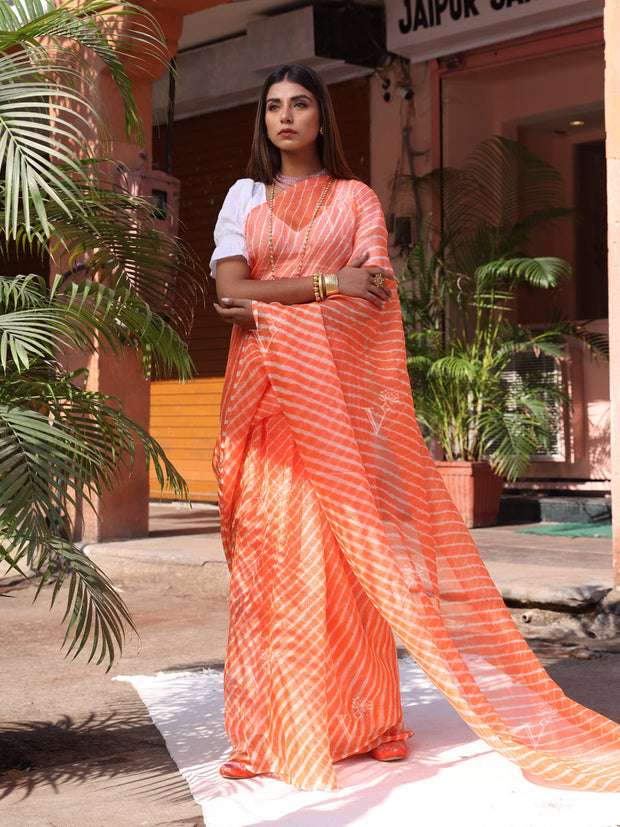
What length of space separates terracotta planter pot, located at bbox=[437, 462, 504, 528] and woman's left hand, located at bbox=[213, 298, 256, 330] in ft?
15.4

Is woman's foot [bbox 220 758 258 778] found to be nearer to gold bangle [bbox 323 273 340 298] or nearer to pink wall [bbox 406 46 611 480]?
gold bangle [bbox 323 273 340 298]

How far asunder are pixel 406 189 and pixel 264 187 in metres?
5.81

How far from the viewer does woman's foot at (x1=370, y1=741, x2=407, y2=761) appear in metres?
2.84

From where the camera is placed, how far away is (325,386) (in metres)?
2.80

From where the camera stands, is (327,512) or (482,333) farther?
(482,333)

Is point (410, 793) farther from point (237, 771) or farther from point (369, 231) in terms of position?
point (369, 231)

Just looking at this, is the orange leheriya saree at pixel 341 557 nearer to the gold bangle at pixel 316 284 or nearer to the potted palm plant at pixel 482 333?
the gold bangle at pixel 316 284

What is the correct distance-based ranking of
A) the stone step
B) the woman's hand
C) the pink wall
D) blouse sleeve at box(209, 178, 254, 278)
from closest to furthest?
the woman's hand
blouse sleeve at box(209, 178, 254, 278)
the stone step
the pink wall

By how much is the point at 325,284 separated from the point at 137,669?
1995 mm

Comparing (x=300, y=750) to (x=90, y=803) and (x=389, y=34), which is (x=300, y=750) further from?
(x=389, y=34)

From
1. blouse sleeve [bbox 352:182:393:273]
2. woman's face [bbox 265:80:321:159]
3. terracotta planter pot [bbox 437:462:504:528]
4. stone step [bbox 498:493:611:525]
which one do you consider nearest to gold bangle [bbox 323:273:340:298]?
blouse sleeve [bbox 352:182:393:273]

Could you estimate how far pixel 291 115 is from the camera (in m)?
2.87

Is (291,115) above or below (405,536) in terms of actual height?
above

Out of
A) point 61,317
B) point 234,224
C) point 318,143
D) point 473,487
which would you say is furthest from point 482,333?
point 61,317
